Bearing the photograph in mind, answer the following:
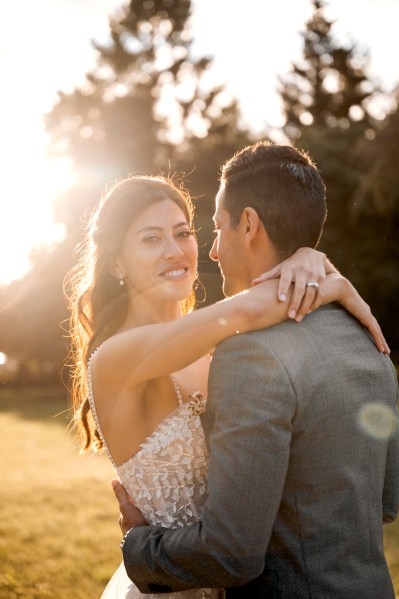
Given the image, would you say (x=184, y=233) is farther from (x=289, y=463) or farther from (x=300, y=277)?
(x=289, y=463)

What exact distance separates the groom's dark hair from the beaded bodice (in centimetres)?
89

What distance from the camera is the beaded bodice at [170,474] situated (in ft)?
9.63

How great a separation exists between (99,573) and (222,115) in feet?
96.6

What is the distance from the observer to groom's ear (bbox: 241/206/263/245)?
2.52 m

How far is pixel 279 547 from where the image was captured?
217 cm

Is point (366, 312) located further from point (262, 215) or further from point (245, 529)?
point (245, 529)

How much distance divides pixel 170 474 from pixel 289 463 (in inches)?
37.1

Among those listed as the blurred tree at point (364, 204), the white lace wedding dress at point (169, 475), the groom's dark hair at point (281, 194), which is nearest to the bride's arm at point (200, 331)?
the groom's dark hair at point (281, 194)

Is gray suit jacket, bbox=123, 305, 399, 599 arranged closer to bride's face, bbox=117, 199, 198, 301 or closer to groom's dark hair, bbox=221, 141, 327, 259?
groom's dark hair, bbox=221, 141, 327, 259

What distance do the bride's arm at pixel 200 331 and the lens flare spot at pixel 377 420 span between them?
0.24m

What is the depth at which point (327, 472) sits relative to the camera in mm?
2148

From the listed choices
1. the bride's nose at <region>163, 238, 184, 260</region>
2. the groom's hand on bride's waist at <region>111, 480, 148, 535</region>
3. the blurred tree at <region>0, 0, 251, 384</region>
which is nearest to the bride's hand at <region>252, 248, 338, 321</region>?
the groom's hand on bride's waist at <region>111, 480, 148, 535</region>

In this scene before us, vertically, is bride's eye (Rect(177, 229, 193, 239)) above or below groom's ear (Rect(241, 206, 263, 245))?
below

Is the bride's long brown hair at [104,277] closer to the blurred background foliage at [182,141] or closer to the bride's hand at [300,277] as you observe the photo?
the bride's hand at [300,277]
